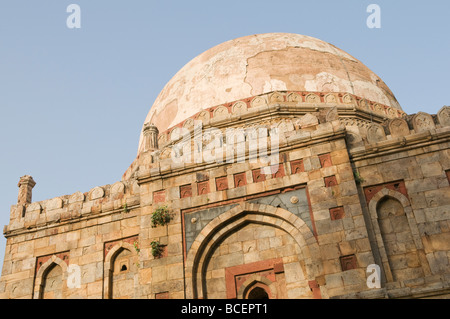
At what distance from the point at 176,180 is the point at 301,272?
3172 millimetres

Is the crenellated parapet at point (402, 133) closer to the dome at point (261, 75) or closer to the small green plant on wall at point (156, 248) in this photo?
the small green plant on wall at point (156, 248)

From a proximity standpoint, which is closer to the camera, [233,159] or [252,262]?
[252,262]

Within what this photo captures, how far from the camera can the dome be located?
14.8 meters

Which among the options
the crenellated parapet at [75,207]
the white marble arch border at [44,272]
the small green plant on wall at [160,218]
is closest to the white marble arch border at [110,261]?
the crenellated parapet at [75,207]

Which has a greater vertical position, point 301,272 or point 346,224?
point 346,224

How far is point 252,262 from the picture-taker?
9.38m

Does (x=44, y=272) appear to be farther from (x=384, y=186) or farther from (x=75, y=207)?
(x=384, y=186)

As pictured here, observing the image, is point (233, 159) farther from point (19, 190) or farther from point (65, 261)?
point (19, 190)

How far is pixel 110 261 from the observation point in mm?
10922

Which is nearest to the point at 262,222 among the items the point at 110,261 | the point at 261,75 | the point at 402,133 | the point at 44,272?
the point at 402,133

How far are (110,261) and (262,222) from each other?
3.60 m

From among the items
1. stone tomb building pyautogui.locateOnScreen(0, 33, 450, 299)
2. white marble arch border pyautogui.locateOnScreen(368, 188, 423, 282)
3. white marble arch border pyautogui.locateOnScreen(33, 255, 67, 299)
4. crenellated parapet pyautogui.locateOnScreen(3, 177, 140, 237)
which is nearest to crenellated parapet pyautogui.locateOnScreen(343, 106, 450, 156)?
stone tomb building pyautogui.locateOnScreen(0, 33, 450, 299)
